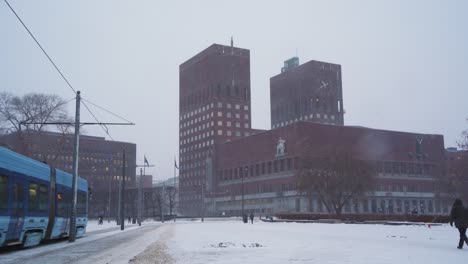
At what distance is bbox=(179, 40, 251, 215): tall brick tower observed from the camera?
184m

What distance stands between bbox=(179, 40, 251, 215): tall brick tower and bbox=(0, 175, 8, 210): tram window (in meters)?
159

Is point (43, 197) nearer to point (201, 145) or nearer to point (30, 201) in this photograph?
point (30, 201)

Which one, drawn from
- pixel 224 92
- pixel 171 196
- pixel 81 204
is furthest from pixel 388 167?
pixel 81 204

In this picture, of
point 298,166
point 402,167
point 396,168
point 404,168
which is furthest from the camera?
point 404,168

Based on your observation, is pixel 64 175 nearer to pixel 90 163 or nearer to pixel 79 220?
pixel 79 220

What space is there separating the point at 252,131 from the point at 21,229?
17149 cm

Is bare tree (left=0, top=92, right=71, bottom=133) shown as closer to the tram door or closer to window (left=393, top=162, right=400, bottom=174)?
the tram door

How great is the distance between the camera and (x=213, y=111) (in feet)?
607

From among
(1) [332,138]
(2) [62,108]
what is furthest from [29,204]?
(1) [332,138]

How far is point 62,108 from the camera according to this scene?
65188 mm

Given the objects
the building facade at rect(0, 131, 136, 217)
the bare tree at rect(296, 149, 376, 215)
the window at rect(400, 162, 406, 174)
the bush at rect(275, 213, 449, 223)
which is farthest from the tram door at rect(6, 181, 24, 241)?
the window at rect(400, 162, 406, 174)

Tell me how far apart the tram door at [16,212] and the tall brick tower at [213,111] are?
15730cm

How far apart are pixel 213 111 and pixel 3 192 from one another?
547ft

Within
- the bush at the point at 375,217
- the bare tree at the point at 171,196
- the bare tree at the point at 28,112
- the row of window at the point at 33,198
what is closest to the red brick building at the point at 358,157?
the bare tree at the point at 171,196
